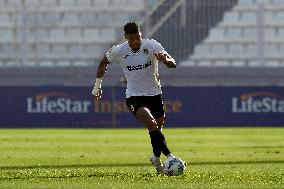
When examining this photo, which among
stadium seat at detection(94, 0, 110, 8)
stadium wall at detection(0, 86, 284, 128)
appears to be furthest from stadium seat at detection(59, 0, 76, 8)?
stadium wall at detection(0, 86, 284, 128)

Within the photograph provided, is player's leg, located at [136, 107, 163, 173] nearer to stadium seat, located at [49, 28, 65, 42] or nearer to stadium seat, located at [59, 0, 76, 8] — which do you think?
stadium seat, located at [49, 28, 65, 42]

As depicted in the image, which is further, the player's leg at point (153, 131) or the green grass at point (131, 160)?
the player's leg at point (153, 131)

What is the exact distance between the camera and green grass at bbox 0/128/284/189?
9.60 metres

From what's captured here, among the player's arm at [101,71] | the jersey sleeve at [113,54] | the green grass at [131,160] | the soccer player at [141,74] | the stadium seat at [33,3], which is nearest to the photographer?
the green grass at [131,160]

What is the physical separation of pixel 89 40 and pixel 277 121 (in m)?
6.76

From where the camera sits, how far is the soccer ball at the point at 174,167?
10578 mm

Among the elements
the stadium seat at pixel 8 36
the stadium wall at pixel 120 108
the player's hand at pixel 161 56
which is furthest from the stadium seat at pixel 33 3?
the player's hand at pixel 161 56

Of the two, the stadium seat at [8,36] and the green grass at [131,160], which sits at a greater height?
the stadium seat at [8,36]

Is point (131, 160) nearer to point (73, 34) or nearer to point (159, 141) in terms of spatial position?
point (159, 141)

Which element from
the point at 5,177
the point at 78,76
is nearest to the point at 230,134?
the point at 78,76

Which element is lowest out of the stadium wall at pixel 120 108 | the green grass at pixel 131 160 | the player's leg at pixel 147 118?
the stadium wall at pixel 120 108

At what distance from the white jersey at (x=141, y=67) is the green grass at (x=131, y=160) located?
3.22 feet

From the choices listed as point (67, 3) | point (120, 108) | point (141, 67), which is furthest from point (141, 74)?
point (67, 3)

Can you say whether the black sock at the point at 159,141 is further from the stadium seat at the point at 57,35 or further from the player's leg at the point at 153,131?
the stadium seat at the point at 57,35
